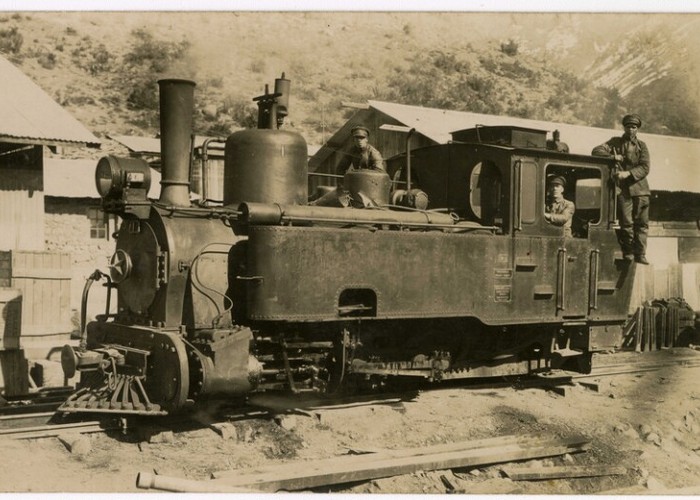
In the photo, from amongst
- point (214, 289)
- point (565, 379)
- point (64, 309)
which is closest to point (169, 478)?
point (214, 289)

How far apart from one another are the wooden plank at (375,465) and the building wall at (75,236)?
39.0 ft

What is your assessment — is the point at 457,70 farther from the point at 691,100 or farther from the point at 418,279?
the point at 418,279

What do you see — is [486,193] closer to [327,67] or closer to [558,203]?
[558,203]

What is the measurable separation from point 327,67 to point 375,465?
Answer: 35.7 m

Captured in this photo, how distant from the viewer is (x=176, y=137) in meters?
6.59

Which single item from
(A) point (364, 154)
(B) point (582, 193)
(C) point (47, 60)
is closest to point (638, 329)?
(B) point (582, 193)

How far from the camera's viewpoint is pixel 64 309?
8.92 m

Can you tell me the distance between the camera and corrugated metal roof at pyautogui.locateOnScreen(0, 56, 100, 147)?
32.7 feet

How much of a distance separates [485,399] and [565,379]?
1.63 metres

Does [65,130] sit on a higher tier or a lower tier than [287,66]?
lower

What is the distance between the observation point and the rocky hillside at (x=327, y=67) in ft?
101

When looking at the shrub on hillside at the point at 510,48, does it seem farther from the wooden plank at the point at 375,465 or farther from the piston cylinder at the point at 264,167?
the wooden plank at the point at 375,465

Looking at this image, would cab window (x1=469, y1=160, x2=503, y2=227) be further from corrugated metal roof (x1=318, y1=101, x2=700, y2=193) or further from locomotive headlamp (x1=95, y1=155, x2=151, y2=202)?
corrugated metal roof (x1=318, y1=101, x2=700, y2=193)

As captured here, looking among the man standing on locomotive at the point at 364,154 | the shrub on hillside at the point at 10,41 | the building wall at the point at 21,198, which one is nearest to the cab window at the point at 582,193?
the man standing on locomotive at the point at 364,154
